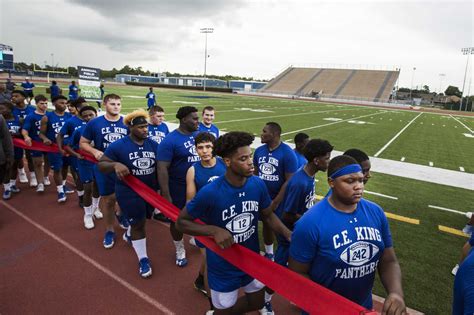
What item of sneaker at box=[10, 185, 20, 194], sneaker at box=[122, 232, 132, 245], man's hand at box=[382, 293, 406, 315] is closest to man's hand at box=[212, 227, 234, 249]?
man's hand at box=[382, 293, 406, 315]

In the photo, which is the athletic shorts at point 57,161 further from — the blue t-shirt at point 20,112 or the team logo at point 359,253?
the team logo at point 359,253

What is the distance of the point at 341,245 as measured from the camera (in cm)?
211

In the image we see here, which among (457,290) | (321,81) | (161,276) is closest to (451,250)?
(457,290)

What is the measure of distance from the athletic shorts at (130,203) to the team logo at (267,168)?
5.98 ft

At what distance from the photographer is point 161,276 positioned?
4457 millimetres

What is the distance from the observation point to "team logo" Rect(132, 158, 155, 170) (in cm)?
432

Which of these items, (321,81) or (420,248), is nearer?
(420,248)

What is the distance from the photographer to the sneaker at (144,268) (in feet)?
14.3

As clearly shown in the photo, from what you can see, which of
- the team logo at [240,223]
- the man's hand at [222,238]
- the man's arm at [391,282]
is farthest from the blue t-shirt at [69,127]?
the man's arm at [391,282]

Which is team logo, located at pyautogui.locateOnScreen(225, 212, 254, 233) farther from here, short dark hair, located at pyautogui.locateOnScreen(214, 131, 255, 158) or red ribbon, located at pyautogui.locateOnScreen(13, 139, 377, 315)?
short dark hair, located at pyautogui.locateOnScreen(214, 131, 255, 158)

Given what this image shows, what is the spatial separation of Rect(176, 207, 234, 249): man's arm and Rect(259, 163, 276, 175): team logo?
83.6 inches

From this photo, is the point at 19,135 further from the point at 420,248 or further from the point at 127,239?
the point at 420,248

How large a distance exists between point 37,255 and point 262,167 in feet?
12.5

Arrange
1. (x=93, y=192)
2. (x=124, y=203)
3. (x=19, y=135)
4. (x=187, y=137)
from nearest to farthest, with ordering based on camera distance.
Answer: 1. (x=124, y=203)
2. (x=187, y=137)
3. (x=93, y=192)
4. (x=19, y=135)
